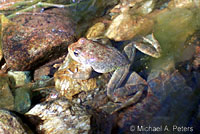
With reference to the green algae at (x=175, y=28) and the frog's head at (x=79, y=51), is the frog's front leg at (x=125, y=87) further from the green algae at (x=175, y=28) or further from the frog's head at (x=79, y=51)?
the green algae at (x=175, y=28)

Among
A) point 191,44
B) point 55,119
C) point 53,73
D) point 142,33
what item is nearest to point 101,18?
point 142,33

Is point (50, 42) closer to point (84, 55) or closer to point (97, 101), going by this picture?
point (84, 55)

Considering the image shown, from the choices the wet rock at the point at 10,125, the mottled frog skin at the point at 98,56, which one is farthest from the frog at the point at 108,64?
the wet rock at the point at 10,125

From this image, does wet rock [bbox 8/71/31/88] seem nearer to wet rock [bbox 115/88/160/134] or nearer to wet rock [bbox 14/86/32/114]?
wet rock [bbox 14/86/32/114]

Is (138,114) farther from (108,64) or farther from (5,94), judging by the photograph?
(5,94)

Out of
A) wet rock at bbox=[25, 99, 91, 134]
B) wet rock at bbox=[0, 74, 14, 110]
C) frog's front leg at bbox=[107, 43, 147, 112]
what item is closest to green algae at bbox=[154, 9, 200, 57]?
frog's front leg at bbox=[107, 43, 147, 112]

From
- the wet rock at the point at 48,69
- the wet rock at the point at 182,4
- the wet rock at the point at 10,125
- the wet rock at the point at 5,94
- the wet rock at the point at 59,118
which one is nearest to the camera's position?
the wet rock at the point at 10,125
